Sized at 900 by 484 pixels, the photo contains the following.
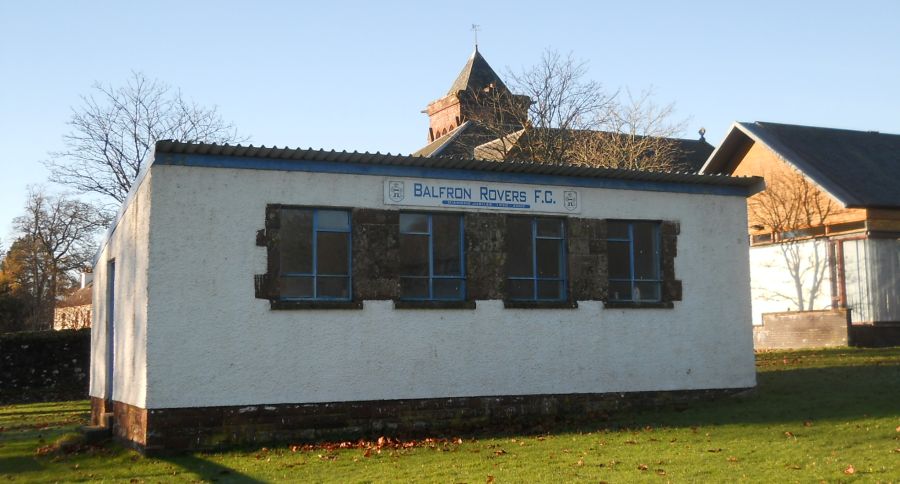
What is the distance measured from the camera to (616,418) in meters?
16.9

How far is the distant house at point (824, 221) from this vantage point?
90.5ft

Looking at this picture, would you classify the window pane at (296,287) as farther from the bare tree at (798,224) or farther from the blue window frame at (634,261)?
the bare tree at (798,224)

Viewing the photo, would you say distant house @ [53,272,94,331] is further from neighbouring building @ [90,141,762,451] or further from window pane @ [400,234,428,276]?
window pane @ [400,234,428,276]

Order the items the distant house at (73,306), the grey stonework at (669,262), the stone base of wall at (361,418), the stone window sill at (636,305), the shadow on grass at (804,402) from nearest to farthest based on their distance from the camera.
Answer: the stone base of wall at (361,418)
the shadow on grass at (804,402)
the stone window sill at (636,305)
the grey stonework at (669,262)
the distant house at (73,306)

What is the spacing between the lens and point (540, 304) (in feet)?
56.2

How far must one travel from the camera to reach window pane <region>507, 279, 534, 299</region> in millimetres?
17062

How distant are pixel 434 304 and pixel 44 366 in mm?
20043

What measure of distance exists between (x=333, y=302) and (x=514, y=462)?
4.43 metres

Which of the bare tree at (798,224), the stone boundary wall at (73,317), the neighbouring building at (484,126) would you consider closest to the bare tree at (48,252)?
the stone boundary wall at (73,317)

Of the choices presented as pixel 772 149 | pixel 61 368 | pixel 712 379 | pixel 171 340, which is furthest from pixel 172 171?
pixel 772 149

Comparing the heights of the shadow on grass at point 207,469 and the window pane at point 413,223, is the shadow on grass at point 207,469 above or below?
below

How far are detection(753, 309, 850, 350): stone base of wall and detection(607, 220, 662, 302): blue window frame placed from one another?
31.2 feet

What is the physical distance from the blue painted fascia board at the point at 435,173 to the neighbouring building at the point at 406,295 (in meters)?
0.03

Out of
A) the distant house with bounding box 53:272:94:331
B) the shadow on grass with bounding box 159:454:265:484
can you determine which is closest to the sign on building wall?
the shadow on grass with bounding box 159:454:265:484
